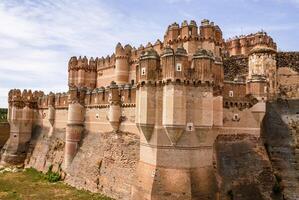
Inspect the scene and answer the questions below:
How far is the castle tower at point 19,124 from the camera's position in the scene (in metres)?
45.0

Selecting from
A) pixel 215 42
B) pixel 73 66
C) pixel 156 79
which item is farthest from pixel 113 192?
pixel 73 66

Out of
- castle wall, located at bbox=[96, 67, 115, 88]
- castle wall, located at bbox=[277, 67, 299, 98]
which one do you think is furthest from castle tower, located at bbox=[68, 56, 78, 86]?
castle wall, located at bbox=[277, 67, 299, 98]

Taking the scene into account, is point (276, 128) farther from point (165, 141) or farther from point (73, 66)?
A: point (73, 66)

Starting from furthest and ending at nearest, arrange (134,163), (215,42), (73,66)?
(73,66)
(215,42)
(134,163)

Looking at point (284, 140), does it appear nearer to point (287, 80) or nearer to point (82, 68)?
point (287, 80)

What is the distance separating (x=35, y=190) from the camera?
30.9 m

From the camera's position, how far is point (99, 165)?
94.9 feet

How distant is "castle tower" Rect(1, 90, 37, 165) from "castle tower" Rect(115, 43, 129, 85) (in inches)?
550

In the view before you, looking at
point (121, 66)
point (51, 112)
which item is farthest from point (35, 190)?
point (121, 66)

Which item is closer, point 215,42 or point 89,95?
point 215,42

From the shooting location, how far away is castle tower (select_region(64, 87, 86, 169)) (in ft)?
110

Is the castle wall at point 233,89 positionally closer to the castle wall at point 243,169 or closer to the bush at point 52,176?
the castle wall at point 243,169

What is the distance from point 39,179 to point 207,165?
70.9ft

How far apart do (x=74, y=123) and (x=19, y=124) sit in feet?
53.8
